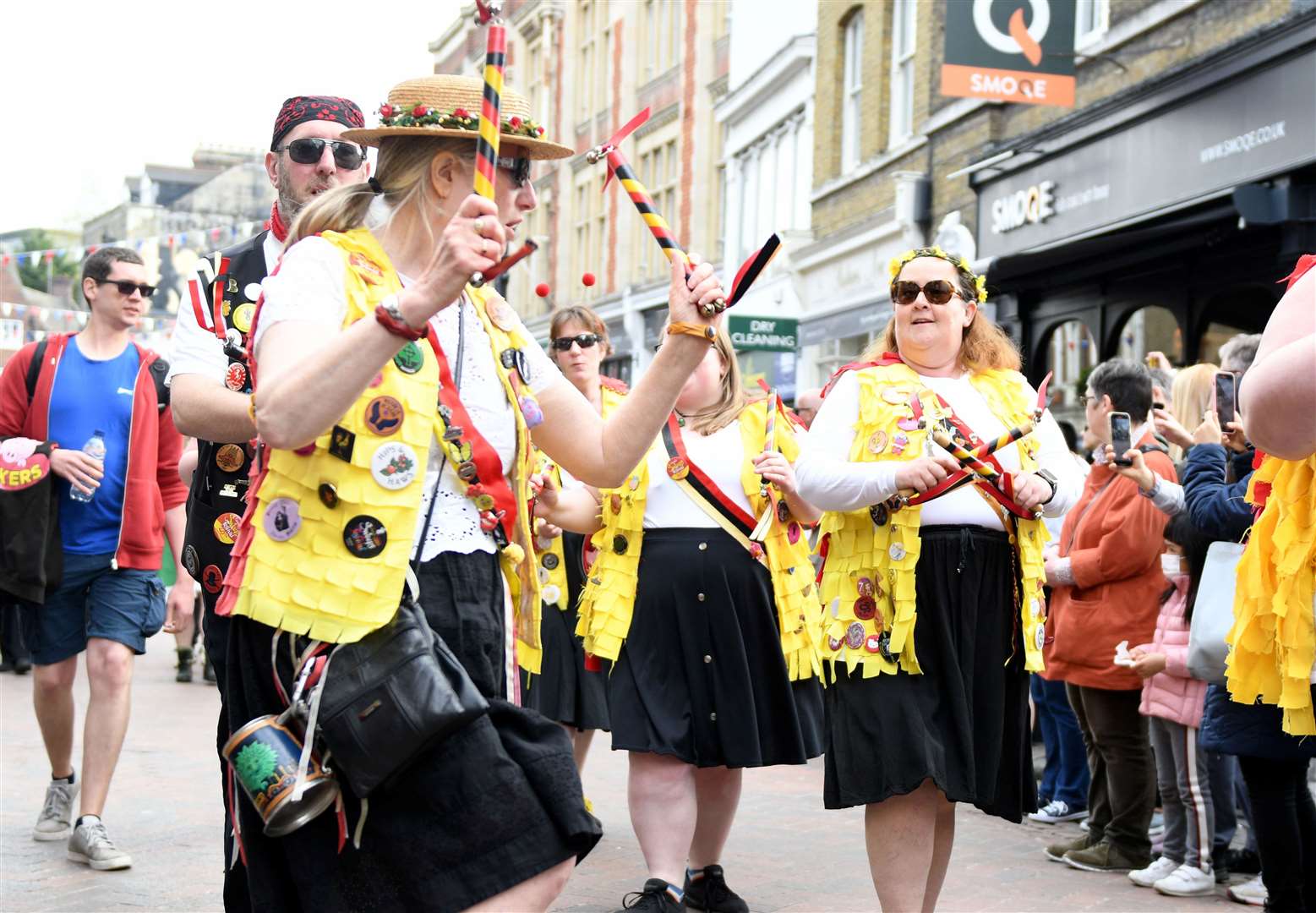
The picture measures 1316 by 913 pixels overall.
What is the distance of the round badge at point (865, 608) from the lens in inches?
185

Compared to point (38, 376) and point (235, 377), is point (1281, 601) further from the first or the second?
point (38, 376)

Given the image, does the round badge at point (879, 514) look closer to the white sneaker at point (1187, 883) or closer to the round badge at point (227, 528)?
the round badge at point (227, 528)

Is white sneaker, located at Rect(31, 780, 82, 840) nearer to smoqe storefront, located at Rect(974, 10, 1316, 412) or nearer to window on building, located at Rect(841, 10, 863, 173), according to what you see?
smoqe storefront, located at Rect(974, 10, 1316, 412)

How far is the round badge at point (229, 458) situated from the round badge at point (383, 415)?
174cm

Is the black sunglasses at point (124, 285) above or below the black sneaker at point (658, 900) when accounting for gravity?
above

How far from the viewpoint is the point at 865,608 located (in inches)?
186

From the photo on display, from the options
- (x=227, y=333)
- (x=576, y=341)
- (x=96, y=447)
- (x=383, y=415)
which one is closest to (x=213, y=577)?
(x=227, y=333)

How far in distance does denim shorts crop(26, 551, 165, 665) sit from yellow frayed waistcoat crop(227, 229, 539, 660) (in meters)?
3.72

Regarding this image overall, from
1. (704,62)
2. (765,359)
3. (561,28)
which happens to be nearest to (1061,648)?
(765,359)

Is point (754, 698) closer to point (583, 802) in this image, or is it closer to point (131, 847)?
point (131, 847)

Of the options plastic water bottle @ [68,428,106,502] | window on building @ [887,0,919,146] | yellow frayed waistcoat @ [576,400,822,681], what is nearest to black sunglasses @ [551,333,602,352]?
yellow frayed waistcoat @ [576,400,822,681]

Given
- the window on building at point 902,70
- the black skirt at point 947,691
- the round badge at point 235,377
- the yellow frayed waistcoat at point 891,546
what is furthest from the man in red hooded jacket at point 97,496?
the window on building at point 902,70

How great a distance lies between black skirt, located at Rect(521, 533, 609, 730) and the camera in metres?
6.84

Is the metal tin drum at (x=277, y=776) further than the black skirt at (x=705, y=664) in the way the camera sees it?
No
